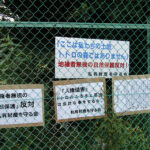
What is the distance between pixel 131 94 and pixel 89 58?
53 centimetres

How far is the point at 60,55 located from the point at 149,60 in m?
0.93

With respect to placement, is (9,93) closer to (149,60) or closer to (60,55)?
(60,55)

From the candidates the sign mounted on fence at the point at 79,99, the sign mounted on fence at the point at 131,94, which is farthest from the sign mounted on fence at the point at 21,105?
the sign mounted on fence at the point at 131,94

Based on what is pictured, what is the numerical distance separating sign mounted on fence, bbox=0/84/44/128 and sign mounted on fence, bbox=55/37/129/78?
243 millimetres

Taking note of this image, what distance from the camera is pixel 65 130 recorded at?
81.3 inches

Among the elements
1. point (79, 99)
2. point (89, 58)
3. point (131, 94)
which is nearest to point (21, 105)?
point (79, 99)

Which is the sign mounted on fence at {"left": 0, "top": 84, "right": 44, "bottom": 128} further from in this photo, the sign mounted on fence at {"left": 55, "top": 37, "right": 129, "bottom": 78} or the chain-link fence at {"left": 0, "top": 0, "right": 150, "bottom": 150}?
the sign mounted on fence at {"left": 55, "top": 37, "right": 129, "bottom": 78}

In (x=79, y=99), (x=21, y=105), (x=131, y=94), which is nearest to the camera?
(x=21, y=105)

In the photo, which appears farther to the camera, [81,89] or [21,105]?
[81,89]

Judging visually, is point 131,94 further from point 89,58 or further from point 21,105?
point 21,105

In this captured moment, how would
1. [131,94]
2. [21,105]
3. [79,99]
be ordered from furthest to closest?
[131,94]
[79,99]
[21,105]

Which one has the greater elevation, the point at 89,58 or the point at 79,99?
the point at 89,58

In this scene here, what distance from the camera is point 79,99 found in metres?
1.74

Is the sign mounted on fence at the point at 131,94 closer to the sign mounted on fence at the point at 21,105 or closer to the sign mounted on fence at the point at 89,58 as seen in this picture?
the sign mounted on fence at the point at 89,58
